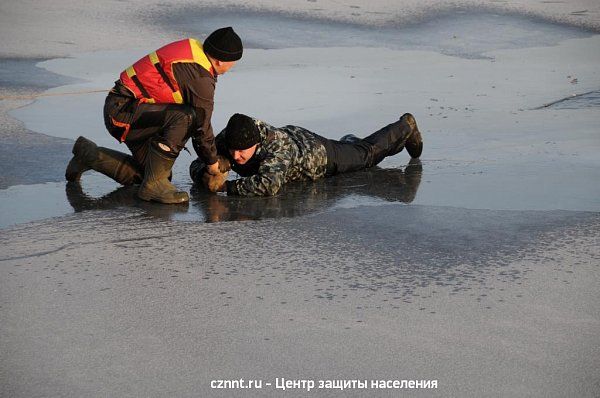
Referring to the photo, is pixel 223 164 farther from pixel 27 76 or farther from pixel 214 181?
pixel 27 76

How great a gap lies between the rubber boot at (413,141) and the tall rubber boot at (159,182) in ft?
6.89

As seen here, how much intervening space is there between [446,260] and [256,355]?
5.15ft

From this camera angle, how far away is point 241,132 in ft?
21.5

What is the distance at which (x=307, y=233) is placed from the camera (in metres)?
5.86

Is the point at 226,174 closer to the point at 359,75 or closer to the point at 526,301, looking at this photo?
the point at 526,301

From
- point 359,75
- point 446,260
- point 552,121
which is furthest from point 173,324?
point 359,75

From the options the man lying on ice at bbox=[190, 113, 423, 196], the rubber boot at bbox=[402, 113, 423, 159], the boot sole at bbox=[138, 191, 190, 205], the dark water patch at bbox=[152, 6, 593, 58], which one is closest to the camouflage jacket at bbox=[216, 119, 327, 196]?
the man lying on ice at bbox=[190, 113, 423, 196]

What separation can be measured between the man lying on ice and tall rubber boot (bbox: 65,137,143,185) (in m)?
0.40

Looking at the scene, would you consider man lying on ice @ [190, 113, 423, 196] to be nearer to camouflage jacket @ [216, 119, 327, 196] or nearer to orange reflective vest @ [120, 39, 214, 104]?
camouflage jacket @ [216, 119, 327, 196]

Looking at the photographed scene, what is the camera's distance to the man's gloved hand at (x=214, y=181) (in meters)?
6.74

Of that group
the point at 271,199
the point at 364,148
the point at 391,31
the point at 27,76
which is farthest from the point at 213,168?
the point at 391,31

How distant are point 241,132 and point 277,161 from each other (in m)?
0.34

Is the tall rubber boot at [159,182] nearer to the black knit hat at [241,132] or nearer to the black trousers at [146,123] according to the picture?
the black trousers at [146,123]

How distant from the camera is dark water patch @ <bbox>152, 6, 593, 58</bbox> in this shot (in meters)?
13.5
